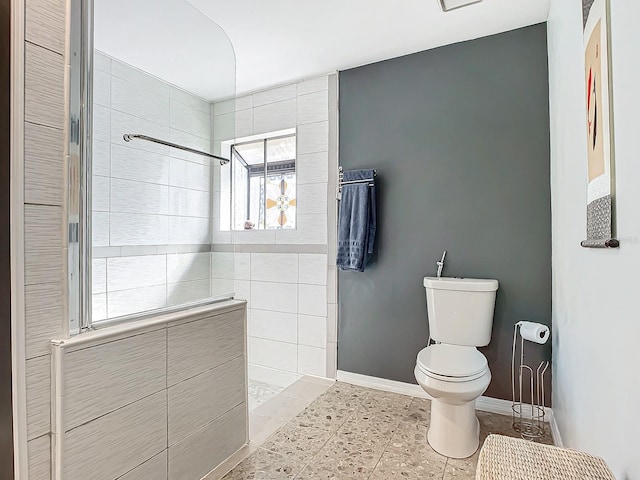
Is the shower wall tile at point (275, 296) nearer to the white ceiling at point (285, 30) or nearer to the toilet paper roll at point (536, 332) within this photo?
the white ceiling at point (285, 30)

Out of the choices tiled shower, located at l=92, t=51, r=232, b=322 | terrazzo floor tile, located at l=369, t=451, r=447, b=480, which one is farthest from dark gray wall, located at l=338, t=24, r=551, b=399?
tiled shower, located at l=92, t=51, r=232, b=322

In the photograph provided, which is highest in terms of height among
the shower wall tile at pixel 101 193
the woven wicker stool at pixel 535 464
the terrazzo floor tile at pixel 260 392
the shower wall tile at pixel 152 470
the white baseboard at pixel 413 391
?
the shower wall tile at pixel 101 193

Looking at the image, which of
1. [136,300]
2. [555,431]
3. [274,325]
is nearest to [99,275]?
[136,300]

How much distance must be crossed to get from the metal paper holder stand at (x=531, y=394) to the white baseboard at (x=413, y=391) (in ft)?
0.15

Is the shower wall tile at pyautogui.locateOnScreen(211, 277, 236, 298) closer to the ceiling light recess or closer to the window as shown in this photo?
the window

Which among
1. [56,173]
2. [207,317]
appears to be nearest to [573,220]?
[207,317]

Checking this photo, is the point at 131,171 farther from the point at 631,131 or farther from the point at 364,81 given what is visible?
the point at 631,131

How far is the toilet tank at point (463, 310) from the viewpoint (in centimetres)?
225

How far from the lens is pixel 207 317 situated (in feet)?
5.83

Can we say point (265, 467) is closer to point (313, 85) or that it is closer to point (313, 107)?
point (313, 107)

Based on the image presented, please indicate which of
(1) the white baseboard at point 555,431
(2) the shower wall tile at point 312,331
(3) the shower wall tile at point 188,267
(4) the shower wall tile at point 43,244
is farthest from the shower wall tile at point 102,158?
(1) the white baseboard at point 555,431

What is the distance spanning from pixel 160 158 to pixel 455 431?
2327 mm

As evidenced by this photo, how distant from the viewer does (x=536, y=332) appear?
202 cm

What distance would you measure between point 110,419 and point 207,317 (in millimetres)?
563
